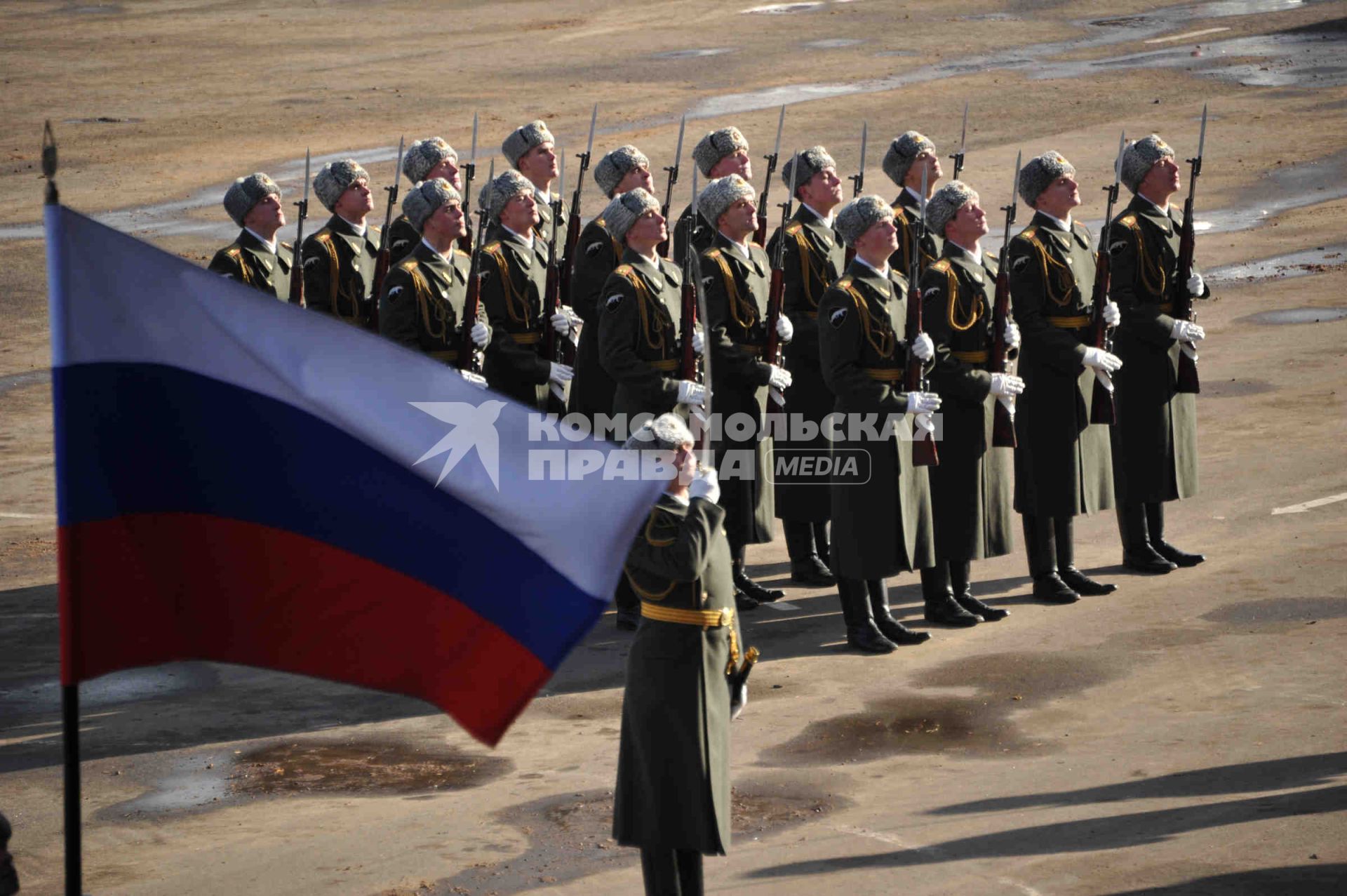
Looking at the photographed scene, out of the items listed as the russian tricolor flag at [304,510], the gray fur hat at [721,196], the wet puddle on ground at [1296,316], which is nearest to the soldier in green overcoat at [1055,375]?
the gray fur hat at [721,196]

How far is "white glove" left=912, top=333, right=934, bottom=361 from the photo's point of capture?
31.3 ft

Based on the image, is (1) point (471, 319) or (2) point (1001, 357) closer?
(2) point (1001, 357)

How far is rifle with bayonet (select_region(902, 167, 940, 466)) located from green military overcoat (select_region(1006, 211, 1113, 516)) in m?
0.73

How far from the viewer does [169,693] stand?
9.41 metres

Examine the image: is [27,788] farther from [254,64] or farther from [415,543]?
[254,64]

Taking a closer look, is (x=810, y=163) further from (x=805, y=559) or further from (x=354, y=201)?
(x=354, y=201)

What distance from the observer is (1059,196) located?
1038 cm

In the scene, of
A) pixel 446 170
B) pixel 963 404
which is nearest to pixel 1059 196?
pixel 963 404

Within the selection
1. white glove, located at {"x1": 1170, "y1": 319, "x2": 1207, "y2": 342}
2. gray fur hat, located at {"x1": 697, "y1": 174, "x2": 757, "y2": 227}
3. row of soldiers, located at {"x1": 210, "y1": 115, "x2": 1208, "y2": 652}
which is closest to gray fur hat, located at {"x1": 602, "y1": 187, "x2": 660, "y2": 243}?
row of soldiers, located at {"x1": 210, "y1": 115, "x2": 1208, "y2": 652}

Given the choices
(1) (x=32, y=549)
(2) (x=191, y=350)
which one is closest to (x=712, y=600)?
(2) (x=191, y=350)

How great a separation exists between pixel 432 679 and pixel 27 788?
3478 mm

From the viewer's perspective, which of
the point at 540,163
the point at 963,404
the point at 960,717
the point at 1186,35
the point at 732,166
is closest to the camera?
the point at 960,717

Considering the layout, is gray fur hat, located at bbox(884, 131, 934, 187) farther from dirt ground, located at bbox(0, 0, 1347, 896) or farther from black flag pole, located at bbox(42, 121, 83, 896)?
black flag pole, located at bbox(42, 121, 83, 896)

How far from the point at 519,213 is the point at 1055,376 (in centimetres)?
283
